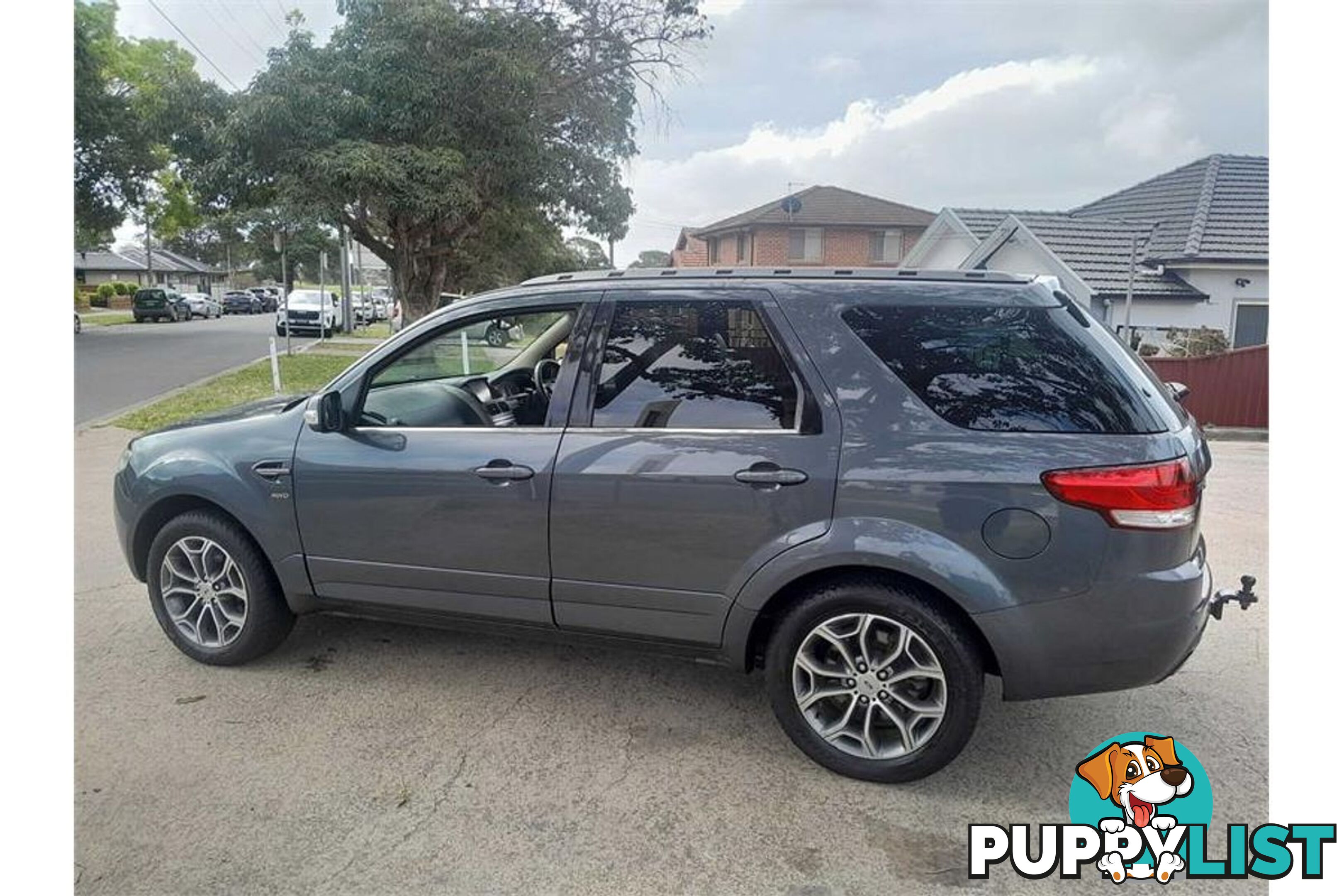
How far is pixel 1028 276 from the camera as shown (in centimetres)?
310

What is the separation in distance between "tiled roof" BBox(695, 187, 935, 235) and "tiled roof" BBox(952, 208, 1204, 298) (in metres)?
14.9

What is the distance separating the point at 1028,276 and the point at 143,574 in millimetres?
4148

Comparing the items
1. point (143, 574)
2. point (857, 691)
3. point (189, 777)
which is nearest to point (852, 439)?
point (857, 691)

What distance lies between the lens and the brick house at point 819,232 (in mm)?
31953

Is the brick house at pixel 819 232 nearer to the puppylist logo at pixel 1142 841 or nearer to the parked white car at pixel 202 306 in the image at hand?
the parked white car at pixel 202 306

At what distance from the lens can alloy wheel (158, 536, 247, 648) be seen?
3773 millimetres

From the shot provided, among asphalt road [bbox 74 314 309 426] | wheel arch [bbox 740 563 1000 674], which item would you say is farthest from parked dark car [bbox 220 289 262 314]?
wheel arch [bbox 740 563 1000 674]

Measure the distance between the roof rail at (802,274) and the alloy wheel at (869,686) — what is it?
1.24 meters

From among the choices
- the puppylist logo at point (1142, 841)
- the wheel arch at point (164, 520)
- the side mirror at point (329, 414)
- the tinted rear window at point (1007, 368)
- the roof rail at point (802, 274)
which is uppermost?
the roof rail at point (802, 274)

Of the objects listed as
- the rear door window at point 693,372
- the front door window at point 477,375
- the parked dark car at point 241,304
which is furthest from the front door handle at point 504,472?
the parked dark car at point 241,304

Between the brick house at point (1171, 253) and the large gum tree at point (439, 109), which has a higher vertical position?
the large gum tree at point (439, 109)

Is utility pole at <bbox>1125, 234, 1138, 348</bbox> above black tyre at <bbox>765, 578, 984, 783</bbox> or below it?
above

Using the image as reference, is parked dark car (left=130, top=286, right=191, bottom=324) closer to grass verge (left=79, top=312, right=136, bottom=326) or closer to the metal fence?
grass verge (left=79, top=312, right=136, bottom=326)

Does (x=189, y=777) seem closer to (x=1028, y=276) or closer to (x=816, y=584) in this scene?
(x=816, y=584)
